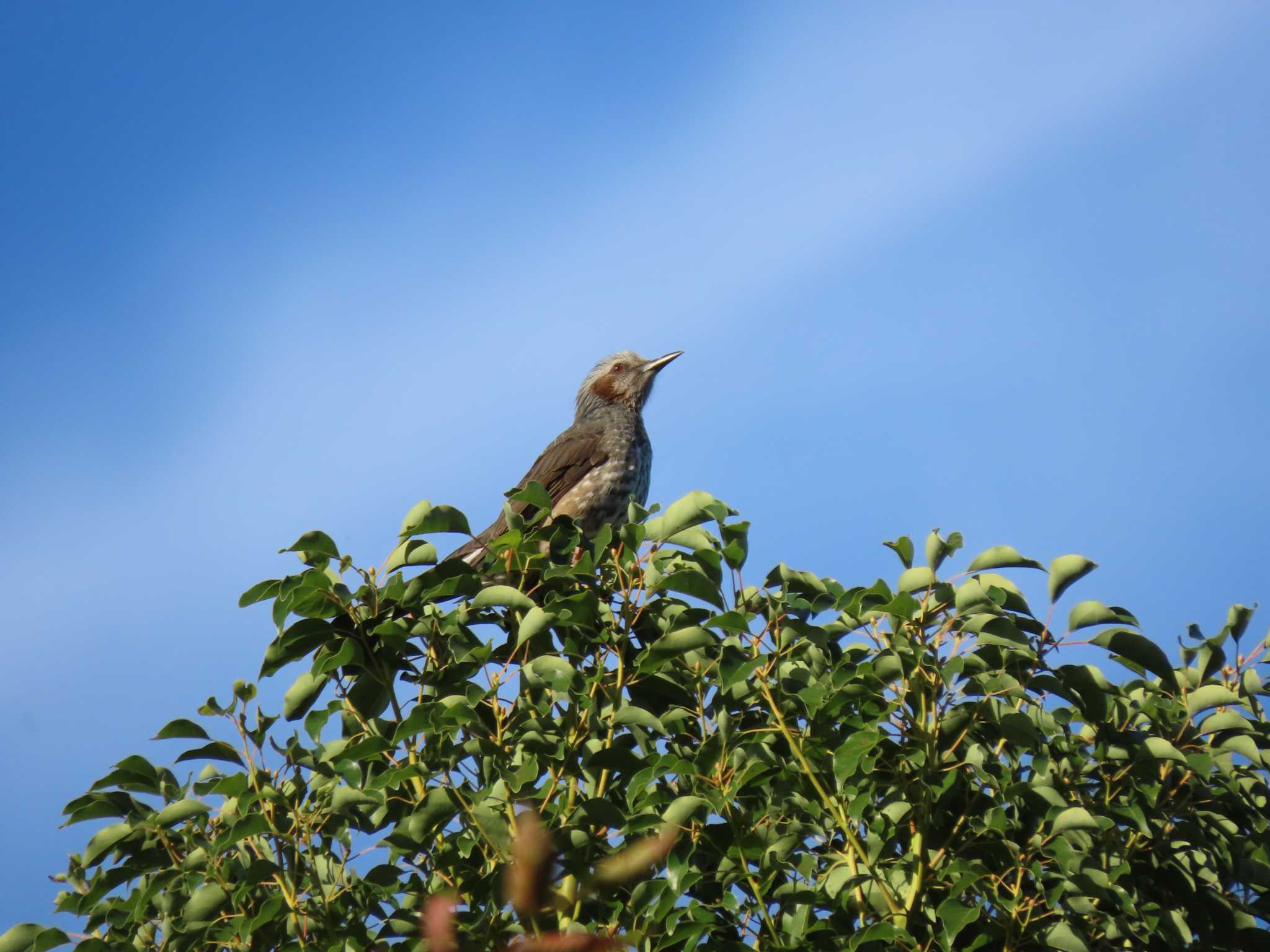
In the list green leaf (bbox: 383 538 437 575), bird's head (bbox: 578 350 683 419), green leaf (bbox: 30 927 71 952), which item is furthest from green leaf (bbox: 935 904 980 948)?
bird's head (bbox: 578 350 683 419)

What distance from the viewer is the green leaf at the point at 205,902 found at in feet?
11.2

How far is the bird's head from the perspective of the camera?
32.7 feet

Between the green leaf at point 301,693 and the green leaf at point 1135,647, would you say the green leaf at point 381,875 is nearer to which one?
the green leaf at point 301,693

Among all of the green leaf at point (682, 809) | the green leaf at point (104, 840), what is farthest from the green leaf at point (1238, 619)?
the green leaf at point (104, 840)

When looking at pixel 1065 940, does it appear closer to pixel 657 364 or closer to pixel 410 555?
pixel 410 555

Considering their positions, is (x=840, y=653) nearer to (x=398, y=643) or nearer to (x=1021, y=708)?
(x=1021, y=708)

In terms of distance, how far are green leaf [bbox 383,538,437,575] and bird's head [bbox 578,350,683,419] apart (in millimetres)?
6127

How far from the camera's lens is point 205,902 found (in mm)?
3418

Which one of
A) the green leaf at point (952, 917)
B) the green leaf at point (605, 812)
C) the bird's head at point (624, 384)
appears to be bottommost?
the green leaf at point (952, 917)

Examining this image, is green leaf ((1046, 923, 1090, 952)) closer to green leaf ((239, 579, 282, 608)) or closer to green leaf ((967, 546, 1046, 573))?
green leaf ((967, 546, 1046, 573))

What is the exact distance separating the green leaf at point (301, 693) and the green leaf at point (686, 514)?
3.57 feet

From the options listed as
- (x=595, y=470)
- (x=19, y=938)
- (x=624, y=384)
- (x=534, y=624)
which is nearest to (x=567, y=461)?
(x=595, y=470)

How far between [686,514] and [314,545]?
42.6 inches

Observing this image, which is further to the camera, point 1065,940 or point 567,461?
point 567,461
